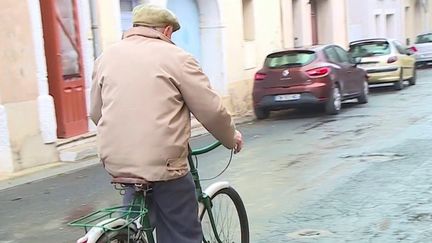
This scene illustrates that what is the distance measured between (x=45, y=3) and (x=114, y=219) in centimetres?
953

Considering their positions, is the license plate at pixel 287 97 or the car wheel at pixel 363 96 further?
the car wheel at pixel 363 96

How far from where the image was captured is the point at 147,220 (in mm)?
3744

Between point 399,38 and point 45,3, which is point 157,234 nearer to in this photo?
point 45,3

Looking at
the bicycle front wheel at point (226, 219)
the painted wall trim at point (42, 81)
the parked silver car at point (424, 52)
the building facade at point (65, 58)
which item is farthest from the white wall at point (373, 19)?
the bicycle front wheel at point (226, 219)

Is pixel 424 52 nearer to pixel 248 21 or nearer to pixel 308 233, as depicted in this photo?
pixel 248 21

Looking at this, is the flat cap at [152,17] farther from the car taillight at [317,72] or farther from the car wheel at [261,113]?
the car wheel at [261,113]

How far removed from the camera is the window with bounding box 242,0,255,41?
1970 cm

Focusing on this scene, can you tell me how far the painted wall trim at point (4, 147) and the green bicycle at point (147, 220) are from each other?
261 inches

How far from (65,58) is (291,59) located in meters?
5.37

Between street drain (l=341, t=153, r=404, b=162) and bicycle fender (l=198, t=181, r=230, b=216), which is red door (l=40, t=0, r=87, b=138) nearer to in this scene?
street drain (l=341, t=153, r=404, b=162)

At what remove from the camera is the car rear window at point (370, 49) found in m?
21.0

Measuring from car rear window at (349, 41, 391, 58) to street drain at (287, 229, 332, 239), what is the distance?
50.5ft

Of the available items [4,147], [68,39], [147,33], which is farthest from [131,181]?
[68,39]

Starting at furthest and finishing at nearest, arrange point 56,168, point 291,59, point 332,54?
point 332,54 → point 291,59 → point 56,168
